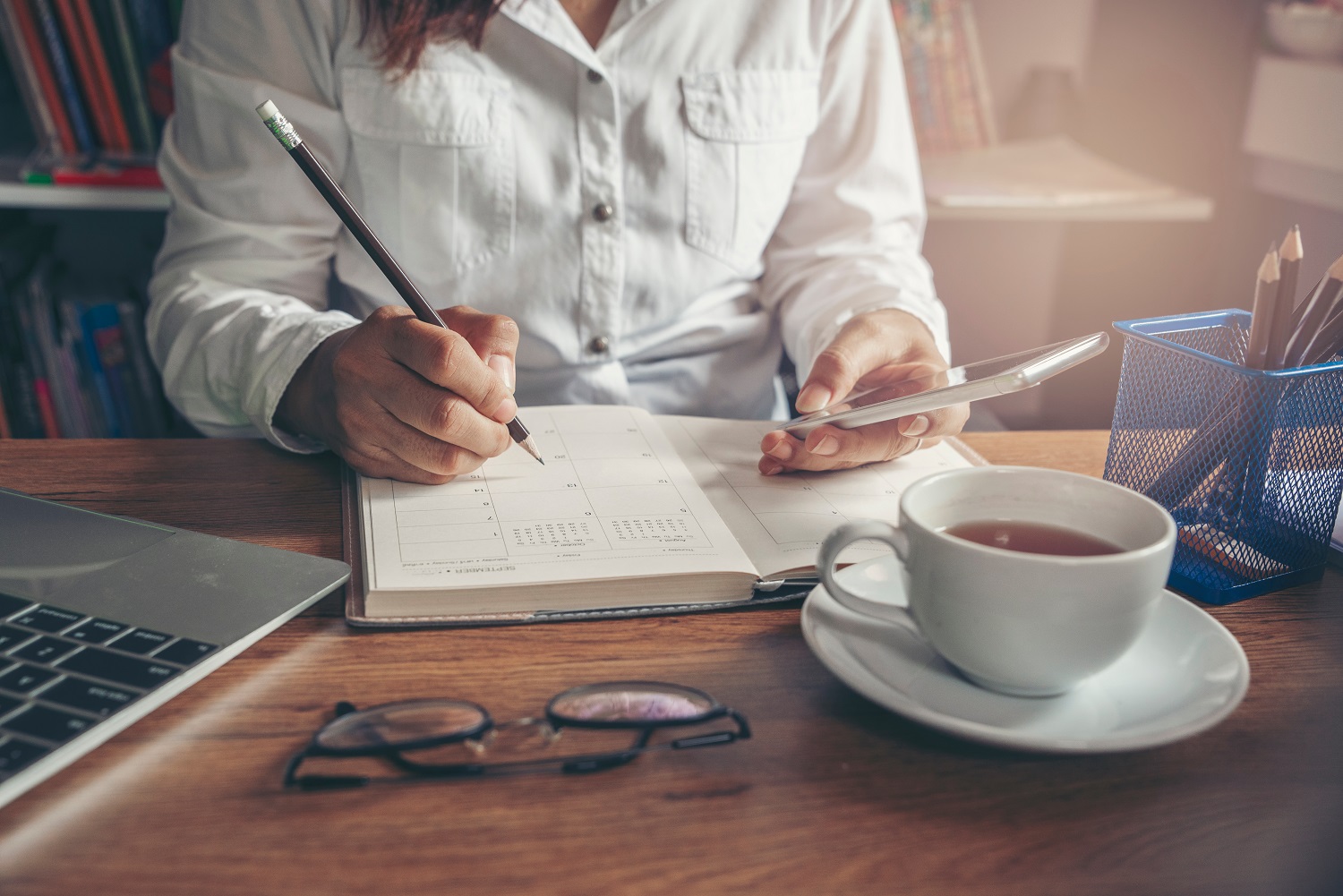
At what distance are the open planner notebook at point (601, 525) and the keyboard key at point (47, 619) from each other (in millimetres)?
134

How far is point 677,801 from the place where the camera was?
1.45 feet

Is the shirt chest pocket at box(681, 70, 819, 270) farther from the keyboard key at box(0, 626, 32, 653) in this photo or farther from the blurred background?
the keyboard key at box(0, 626, 32, 653)

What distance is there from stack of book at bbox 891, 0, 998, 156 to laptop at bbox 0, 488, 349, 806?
4.69ft

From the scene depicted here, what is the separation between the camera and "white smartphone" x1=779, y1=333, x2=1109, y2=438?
23.8 inches

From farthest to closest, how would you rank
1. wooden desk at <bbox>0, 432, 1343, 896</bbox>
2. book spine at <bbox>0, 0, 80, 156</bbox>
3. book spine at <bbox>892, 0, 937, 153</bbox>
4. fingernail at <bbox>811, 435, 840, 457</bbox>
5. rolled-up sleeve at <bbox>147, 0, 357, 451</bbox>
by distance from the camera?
book spine at <bbox>892, 0, 937, 153</bbox>
book spine at <bbox>0, 0, 80, 156</bbox>
rolled-up sleeve at <bbox>147, 0, 357, 451</bbox>
fingernail at <bbox>811, 435, 840, 457</bbox>
wooden desk at <bbox>0, 432, 1343, 896</bbox>

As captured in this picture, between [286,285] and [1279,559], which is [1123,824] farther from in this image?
[286,285]

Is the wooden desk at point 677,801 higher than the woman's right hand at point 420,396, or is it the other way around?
the woman's right hand at point 420,396

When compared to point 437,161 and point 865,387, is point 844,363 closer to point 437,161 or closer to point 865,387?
point 865,387

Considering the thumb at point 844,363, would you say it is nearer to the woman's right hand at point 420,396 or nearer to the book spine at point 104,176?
the woman's right hand at point 420,396

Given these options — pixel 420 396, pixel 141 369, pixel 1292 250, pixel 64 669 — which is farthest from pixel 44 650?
pixel 141 369

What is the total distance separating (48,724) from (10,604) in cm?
12

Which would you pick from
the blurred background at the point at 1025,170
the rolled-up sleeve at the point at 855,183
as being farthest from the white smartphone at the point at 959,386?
the blurred background at the point at 1025,170

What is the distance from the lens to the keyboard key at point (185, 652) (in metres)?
0.50

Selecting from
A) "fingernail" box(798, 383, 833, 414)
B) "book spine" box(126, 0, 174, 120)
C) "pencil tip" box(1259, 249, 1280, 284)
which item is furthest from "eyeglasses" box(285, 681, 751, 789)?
"book spine" box(126, 0, 174, 120)
